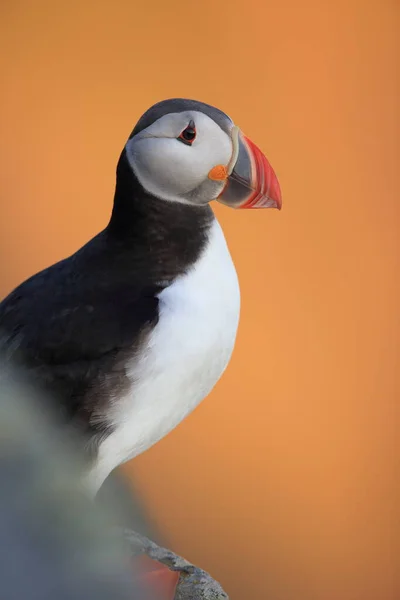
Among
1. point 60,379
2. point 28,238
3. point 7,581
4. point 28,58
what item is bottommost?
point 7,581

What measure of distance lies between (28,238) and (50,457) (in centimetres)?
101

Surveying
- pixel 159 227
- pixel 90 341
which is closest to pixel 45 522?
pixel 90 341

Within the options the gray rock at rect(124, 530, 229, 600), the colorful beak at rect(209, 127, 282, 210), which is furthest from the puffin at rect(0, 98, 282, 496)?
the gray rock at rect(124, 530, 229, 600)

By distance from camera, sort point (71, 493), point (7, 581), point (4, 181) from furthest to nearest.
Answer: point (4, 181) → point (71, 493) → point (7, 581)

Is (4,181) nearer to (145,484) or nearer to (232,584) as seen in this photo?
(145,484)

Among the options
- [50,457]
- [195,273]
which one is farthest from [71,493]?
[195,273]

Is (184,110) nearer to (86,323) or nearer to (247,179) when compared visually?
(247,179)

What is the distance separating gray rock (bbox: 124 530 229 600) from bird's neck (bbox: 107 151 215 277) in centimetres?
45

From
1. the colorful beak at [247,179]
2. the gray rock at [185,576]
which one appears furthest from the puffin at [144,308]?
the gray rock at [185,576]

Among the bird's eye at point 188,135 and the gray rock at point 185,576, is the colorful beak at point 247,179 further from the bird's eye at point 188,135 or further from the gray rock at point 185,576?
the gray rock at point 185,576

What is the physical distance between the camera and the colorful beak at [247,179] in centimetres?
102

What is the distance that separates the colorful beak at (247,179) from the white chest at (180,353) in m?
0.10

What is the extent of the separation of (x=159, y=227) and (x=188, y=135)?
142mm

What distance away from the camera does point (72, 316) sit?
1076 millimetres
